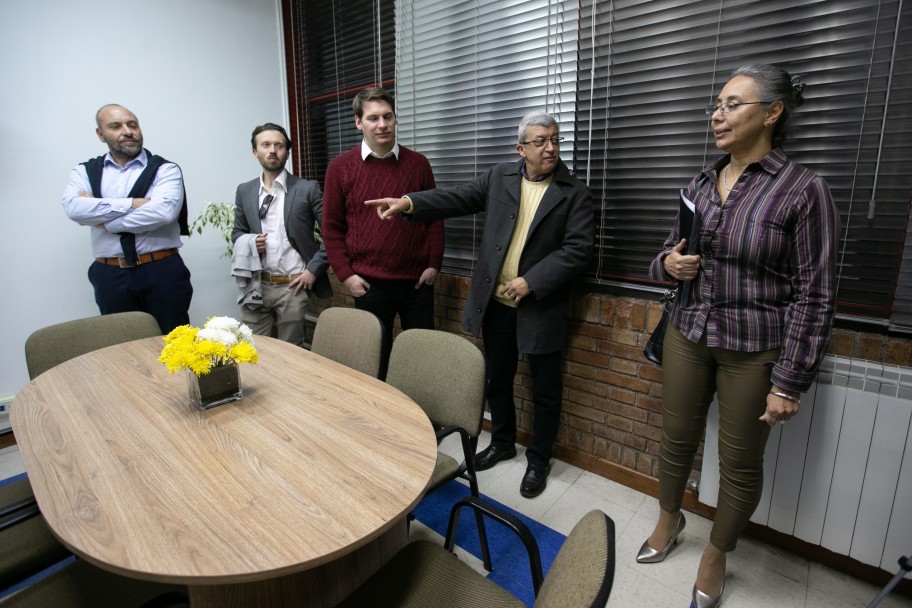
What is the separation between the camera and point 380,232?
8.16 ft

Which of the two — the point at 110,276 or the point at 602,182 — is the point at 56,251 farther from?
the point at 602,182

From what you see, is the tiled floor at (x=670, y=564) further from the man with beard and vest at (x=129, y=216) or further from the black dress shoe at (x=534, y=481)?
the man with beard and vest at (x=129, y=216)

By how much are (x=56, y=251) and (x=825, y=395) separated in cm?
394

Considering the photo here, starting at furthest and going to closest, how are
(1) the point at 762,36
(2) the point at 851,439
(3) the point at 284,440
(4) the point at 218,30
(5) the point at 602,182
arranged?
1. (4) the point at 218,30
2. (5) the point at 602,182
3. (1) the point at 762,36
4. (2) the point at 851,439
5. (3) the point at 284,440

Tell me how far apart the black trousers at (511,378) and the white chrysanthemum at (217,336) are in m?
1.17

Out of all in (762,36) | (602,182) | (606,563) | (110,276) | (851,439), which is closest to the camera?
(606,563)

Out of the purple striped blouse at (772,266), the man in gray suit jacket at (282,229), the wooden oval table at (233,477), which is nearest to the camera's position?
the wooden oval table at (233,477)

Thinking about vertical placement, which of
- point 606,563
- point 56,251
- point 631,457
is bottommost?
point 631,457

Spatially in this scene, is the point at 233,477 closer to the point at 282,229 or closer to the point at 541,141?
the point at 541,141

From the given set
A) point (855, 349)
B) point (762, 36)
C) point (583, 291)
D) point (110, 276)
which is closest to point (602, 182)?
point (583, 291)

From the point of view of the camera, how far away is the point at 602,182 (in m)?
2.31

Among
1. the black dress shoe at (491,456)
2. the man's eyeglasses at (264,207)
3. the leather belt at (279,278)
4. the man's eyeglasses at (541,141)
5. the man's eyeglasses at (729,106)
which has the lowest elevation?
the black dress shoe at (491,456)

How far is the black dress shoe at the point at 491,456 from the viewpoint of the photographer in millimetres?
2520

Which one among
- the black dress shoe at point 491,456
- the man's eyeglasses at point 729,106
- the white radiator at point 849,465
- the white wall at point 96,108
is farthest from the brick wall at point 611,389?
the white wall at point 96,108
